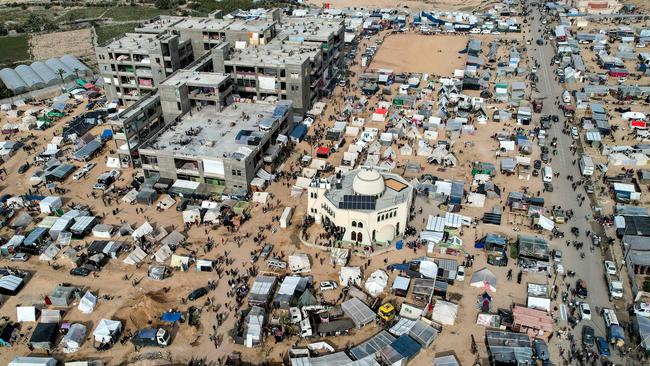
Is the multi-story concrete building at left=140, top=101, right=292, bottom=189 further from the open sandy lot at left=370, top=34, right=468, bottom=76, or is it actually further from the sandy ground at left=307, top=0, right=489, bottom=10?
the sandy ground at left=307, top=0, right=489, bottom=10

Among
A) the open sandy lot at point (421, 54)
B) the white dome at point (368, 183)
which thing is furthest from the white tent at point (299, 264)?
the open sandy lot at point (421, 54)

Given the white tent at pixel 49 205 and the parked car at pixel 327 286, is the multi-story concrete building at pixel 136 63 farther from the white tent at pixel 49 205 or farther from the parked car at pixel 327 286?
the parked car at pixel 327 286

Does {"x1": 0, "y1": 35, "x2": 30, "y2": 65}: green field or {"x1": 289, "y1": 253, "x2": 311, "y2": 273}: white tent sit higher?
{"x1": 289, "y1": 253, "x2": 311, "y2": 273}: white tent

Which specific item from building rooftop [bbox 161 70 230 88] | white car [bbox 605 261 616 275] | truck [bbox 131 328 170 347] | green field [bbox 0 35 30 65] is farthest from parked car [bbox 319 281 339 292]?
green field [bbox 0 35 30 65]

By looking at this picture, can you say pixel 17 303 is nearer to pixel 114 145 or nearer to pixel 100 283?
pixel 100 283

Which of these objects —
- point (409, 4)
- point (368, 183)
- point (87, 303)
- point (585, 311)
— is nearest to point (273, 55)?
point (368, 183)

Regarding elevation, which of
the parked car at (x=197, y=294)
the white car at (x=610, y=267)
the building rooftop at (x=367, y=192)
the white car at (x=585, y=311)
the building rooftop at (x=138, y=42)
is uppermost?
the building rooftop at (x=138, y=42)

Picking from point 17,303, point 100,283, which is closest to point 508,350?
point 100,283
